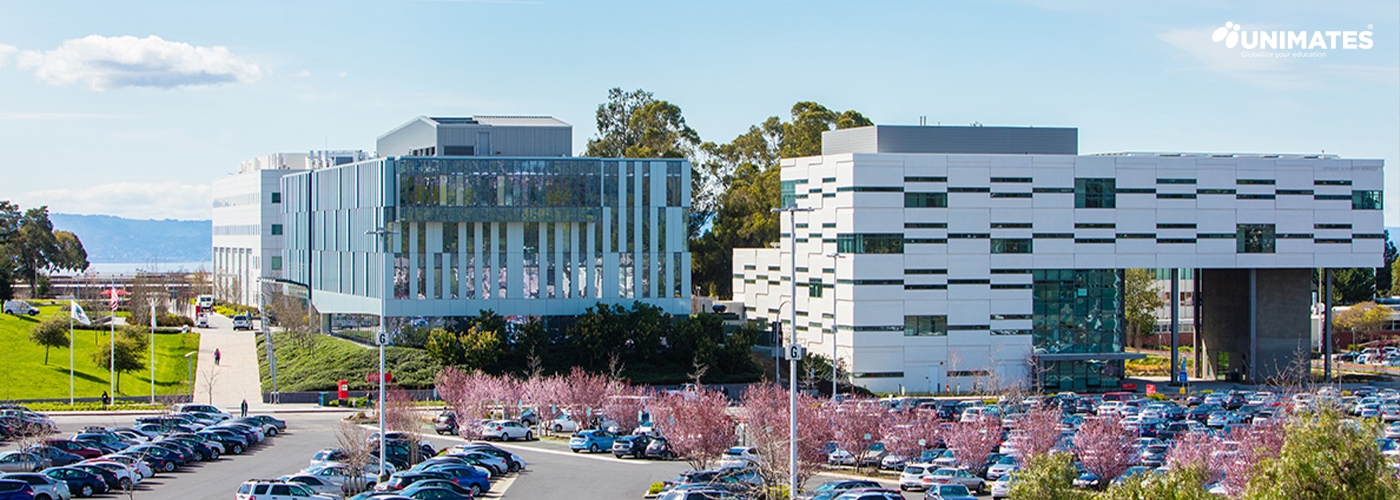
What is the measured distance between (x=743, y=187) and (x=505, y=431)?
6723 cm

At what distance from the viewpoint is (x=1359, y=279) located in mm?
157000

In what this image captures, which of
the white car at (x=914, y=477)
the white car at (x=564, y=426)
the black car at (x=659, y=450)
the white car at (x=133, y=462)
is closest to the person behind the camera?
the white car at (x=914, y=477)

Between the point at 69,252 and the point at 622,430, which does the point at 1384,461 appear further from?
the point at 69,252

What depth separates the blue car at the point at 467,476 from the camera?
160ft

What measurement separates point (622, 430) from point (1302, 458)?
42.2 metres

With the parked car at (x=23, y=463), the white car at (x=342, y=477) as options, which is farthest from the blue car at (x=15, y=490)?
the white car at (x=342, y=477)

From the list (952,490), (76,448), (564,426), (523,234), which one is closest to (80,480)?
(76,448)

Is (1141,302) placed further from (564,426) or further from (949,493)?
(949,493)

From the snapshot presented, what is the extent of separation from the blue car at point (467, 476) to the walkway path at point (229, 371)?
108 ft

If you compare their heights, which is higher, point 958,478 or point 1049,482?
point 1049,482

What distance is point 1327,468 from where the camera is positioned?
2639cm

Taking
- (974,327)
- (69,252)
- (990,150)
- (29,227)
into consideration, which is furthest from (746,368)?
(69,252)

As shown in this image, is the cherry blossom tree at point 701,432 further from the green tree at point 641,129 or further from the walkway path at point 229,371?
the green tree at point 641,129

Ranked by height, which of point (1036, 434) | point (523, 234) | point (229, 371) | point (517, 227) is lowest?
Answer: point (229, 371)
